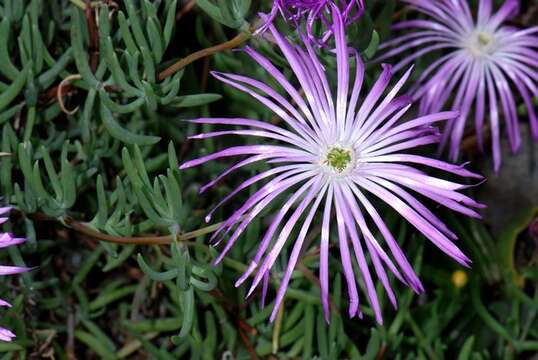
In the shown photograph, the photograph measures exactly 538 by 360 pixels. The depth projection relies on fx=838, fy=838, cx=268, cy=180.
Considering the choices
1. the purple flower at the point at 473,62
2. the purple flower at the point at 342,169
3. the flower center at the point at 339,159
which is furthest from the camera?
the purple flower at the point at 473,62

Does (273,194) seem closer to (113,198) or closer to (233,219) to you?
(233,219)

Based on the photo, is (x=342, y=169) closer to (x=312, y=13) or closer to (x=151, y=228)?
(x=312, y=13)

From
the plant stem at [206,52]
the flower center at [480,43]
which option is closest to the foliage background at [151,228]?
the plant stem at [206,52]

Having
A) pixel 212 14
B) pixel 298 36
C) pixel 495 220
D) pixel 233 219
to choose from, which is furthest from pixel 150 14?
pixel 495 220

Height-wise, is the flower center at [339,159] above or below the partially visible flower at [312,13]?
below

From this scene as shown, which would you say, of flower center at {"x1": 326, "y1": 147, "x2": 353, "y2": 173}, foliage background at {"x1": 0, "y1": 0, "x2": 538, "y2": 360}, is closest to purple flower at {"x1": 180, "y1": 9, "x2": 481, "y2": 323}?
flower center at {"x1": 326, "y1": 147, "x2": 353, "y2": 173}

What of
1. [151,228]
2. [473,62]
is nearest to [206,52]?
[151,228]

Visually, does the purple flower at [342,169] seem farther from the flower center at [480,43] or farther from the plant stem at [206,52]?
the flower center at [480,43]
